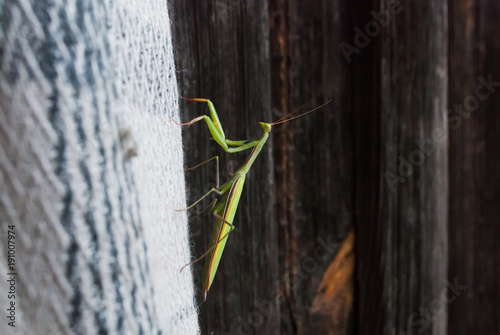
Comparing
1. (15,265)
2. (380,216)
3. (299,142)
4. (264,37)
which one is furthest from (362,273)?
(15,265)

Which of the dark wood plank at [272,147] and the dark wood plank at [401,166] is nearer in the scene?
the dark wood plank at [272,147]

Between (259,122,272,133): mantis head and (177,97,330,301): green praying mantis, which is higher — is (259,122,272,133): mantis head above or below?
above

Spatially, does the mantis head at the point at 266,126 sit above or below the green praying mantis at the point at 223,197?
above
